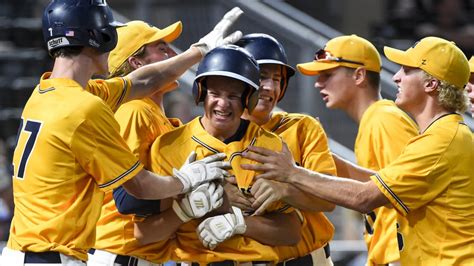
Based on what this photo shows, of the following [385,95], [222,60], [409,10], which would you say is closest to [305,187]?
[222,60]

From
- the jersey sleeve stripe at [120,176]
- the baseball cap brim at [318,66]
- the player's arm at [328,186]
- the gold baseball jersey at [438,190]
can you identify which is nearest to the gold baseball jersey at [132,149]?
the jersey sleeve stripe at [120,176]

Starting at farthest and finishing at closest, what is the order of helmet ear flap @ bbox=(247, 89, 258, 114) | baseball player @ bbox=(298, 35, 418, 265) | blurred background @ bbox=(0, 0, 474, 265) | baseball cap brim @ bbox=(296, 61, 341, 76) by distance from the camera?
1. blurred background @ bbox=(0, 0, 474, 265)
2. baseball cap brim @ bbox=(296, 61, 341, 76)
3. baseball player @ bbox=(298, 35, 418, 265)
4. helmet ear flap @ bbox=(247, 89, 258, 114)

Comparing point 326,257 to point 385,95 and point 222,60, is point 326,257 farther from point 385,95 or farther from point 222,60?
point 385,95

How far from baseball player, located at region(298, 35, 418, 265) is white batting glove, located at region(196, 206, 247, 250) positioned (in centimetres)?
111

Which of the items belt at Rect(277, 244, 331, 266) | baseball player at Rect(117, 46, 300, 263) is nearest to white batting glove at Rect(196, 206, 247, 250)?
baseball player at Rect(117, 46, 300, 263)

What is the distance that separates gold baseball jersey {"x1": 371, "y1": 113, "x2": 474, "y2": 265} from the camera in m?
4.91

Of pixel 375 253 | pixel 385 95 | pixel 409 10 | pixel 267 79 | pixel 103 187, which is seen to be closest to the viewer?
pixel 103 187

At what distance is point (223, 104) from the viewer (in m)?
4.92

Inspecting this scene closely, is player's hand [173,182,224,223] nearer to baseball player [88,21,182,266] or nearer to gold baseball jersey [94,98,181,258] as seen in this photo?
baseball player [88,21,182,266]

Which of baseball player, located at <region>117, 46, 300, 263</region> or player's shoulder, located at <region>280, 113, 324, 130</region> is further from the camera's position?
player's shoulder, located at <region>280, 113, 324, 130</region>

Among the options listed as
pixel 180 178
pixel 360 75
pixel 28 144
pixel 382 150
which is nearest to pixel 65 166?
pixel 28 144

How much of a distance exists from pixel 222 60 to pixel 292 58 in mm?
4269

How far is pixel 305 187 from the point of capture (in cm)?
500

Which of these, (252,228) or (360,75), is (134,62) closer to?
(252,228)
